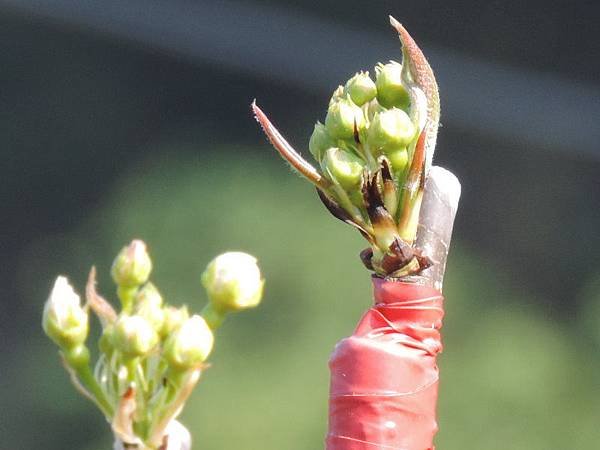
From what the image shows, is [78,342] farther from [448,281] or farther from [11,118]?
[11,118]

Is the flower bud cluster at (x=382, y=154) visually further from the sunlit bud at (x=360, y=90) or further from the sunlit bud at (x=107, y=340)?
the sunlit bud at (x=107, y=340)

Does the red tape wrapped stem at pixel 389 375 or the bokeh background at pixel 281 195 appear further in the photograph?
the bokeh background at pixel 281 195

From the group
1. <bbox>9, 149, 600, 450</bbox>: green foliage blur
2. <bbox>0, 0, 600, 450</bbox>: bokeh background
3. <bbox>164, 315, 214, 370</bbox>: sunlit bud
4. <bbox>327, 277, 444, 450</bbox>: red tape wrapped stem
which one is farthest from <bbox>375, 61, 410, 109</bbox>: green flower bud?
<bbox>0, 0, 600, 450</bbox>: bokeh background

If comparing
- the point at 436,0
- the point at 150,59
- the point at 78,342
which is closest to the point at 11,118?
the point at 150,59

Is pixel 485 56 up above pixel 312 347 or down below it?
above

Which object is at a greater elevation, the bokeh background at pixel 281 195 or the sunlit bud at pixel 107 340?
the bokeh background at pixel 281 195

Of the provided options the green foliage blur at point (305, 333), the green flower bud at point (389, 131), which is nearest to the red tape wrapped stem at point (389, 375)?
the green flower bud at point (389, 131)

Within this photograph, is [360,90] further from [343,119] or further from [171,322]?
[171,322]
